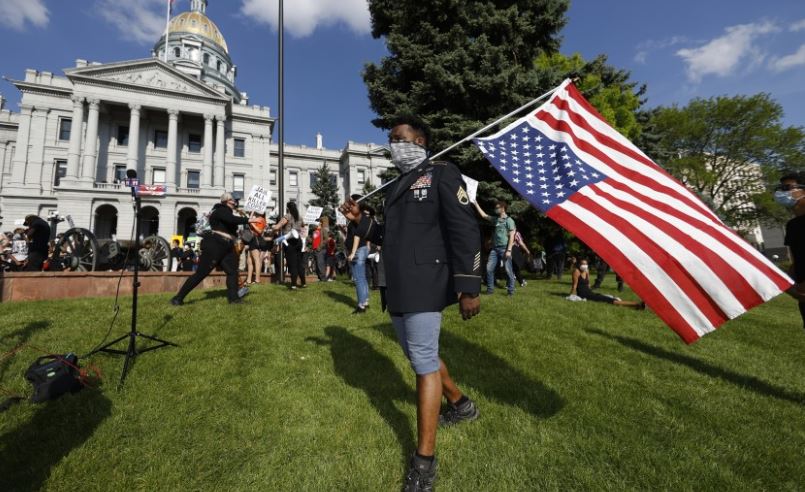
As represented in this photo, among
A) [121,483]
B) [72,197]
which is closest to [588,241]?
[121,483]

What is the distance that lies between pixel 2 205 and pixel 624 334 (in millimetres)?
53780

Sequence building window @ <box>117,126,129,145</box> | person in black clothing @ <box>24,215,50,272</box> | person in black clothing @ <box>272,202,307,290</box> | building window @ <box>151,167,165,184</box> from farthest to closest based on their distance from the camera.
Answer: building window @ <box>117,126,129,145</box> → building window @ <box>151,167,165,184</box> → person in black clothing @ <box>272,202,307,290</box> → person in black clothing @ <box>24,215,50,272</box>

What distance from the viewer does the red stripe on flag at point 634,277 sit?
2264mm

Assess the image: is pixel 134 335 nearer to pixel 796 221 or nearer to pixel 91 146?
pixel 796 221

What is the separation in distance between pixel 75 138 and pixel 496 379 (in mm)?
47463

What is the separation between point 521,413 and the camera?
9.10 feet

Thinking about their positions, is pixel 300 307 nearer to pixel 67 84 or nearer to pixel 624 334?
pixel 624 334

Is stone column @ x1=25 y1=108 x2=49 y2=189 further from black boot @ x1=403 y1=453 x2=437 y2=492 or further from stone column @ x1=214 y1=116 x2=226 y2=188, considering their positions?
black boot @ x1=403 y1=453 x2=437 y2=492

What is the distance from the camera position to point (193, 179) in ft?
138

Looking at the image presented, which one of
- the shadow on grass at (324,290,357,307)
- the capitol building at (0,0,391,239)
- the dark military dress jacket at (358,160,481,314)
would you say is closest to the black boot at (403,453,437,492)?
the dark military dress jacket at (358,160,481,314)

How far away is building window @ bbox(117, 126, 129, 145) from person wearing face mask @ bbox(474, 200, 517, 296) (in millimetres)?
46519

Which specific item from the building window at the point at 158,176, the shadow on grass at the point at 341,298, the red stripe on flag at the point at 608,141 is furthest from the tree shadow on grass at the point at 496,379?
the building window at the point at 158,176

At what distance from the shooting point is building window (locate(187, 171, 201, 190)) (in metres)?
41.8

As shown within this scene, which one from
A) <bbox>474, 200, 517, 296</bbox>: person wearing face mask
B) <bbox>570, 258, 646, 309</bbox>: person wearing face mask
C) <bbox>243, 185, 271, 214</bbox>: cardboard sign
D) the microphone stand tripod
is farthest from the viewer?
<bbox>243, 185, 271, 214</bbox>: cardboard sign
